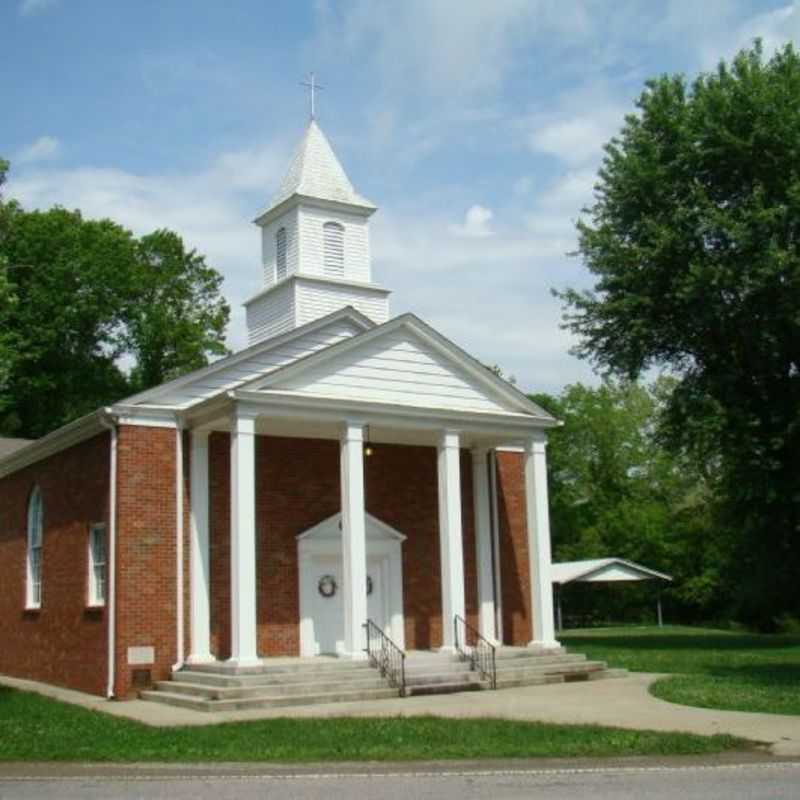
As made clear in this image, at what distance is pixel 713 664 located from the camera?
23.1 metres

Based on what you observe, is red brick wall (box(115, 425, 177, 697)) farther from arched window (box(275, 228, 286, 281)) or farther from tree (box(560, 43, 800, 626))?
tree (box(560, 43, 800, 626))

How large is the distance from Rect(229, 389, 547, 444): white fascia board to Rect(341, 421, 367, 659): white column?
0.38 m

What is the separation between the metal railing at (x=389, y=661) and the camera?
1900 cm

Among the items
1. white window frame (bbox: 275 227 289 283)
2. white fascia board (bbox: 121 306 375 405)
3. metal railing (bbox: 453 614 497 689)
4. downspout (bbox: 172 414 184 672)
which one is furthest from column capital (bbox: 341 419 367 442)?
white window frame (bbox: 275 227 289 283)

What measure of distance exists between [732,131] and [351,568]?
1521 cm

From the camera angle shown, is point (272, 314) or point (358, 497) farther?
point (272, 314)

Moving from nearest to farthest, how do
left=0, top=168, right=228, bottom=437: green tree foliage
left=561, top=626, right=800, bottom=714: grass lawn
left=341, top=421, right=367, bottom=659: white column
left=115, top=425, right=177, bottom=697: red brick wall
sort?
left=561, top=626, right=800, bottom=714: grass lawn < left=341, top=421, right=367, bottom=659: white column < left=115, top=425, right=177, bottom=697: red brick wall < left=0, top=168, right=228, bottom=437: green tree foliage

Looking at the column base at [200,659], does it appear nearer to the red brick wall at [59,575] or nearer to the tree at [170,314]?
the red brick wall at [59,575]

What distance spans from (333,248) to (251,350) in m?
4.97

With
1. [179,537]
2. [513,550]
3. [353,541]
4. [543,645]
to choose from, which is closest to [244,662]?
[353,541]

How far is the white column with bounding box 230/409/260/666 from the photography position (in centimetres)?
1864

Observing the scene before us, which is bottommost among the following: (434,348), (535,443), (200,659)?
(200,659)

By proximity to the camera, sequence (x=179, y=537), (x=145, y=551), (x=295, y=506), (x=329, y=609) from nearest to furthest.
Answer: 1. (x=145, y=551)
2. (x=179, y=537)
3. (x=329, y=609)
4. (x=295, y=506)

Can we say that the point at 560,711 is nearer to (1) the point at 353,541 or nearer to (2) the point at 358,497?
(1) the point at 353,541
